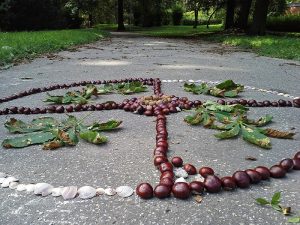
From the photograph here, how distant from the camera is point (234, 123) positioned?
3646 mm

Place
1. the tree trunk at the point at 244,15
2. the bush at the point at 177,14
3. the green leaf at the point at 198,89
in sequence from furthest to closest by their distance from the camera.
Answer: the bush at the point at 177,14 < the tree trunk at the point at 244,15 < the green leaf at the point at 198,89

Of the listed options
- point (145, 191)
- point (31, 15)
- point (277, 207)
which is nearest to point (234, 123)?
point (277, 207)

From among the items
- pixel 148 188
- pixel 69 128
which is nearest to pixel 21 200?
pixel 148 188

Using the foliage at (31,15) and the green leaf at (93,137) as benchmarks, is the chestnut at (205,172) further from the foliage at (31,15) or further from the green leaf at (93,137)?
the foliage at (31,15)

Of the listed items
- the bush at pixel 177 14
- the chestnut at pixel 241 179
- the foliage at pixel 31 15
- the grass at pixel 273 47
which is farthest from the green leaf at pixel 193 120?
the bush at pixel 177 14

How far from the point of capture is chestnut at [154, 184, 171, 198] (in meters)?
2.33

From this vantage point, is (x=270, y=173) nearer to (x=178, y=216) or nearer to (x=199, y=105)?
(x=178, y=216)

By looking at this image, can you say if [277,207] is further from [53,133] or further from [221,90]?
[221,90]

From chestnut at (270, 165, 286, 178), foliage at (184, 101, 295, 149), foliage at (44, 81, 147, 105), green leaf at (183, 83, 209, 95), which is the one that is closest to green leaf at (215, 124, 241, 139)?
foliage at (184, 101, 295, 149)

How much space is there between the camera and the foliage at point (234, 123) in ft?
11.1

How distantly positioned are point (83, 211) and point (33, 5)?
24.6 meters

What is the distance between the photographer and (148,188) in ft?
7.72

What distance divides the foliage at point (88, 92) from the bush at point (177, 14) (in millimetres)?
52538

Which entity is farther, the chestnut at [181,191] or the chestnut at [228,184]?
the chestnut at [228,184]
